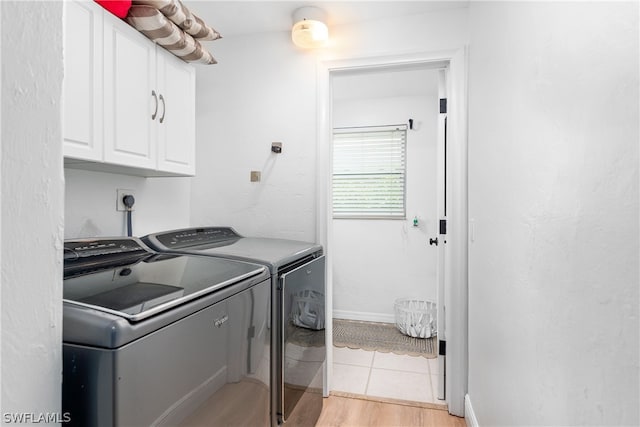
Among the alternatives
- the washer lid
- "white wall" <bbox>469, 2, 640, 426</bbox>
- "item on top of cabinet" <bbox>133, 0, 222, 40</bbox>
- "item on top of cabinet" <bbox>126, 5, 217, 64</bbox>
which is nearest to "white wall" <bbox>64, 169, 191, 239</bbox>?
the washer lid

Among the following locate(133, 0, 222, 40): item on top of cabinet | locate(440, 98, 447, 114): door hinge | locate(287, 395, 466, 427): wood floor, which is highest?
locate(133, 0, 222, 40): item on top of cabinet

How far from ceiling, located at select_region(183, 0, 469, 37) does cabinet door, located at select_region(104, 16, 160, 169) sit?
65 centimetres

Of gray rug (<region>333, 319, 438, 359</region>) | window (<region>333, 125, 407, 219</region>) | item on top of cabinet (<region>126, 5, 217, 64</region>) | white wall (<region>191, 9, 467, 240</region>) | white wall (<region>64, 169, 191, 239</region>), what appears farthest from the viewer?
window (<region>333, 125, 407, 219</region>)

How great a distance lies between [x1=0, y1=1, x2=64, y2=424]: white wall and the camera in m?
0.55

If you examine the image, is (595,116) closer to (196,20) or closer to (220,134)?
(196,20)

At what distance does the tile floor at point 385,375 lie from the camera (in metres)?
2.30

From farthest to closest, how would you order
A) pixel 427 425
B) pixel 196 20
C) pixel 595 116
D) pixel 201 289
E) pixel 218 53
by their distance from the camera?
pixel 218 53 < pixel 427 425 < pixel 196 20 < pixel 201 289 < pixel 595 116

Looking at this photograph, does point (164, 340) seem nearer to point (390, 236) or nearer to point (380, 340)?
point (380, 340)

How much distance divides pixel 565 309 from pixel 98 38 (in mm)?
1805

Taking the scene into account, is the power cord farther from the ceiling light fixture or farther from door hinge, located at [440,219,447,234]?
door hinge, located at [440,219,447,234]

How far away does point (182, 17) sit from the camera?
1625 mm

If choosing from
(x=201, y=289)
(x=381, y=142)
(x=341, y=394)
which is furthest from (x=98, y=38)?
(x=381, y=142)

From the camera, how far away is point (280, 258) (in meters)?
1.54

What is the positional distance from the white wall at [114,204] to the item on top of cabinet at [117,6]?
0.72 meters
